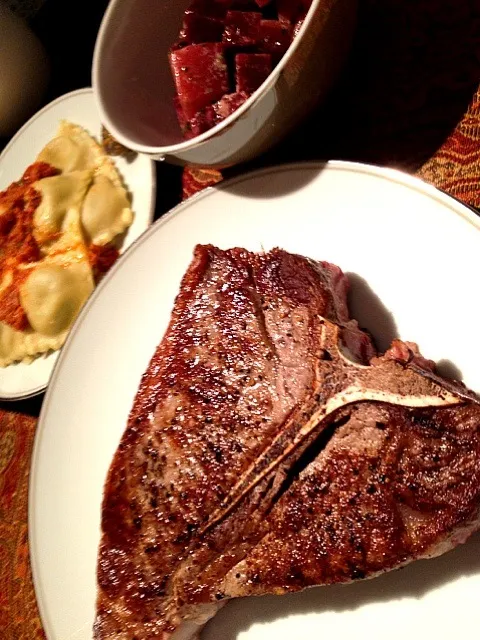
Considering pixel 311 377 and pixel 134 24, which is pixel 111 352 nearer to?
pixel 311 377

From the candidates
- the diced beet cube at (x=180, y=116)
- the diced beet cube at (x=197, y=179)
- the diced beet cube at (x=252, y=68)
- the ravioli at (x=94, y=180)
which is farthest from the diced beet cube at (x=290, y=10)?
the ravioli at (x=94, y=180)

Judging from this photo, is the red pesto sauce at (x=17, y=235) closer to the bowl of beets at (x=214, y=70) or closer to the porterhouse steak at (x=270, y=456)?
the bowl of beets at (x=214, y=70)

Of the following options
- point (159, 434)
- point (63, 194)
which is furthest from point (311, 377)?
point (63, 194)

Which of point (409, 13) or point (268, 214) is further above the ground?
point (409, 13)

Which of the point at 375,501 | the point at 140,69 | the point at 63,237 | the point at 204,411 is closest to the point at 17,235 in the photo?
the point at 63,237

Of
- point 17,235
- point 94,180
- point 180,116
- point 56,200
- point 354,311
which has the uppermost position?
point 180,116

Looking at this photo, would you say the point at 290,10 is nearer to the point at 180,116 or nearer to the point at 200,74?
the point at 200,74
